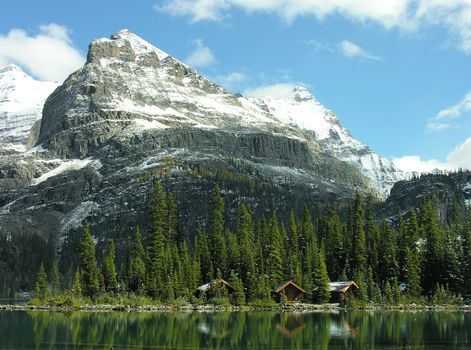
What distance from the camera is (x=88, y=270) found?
122 meters

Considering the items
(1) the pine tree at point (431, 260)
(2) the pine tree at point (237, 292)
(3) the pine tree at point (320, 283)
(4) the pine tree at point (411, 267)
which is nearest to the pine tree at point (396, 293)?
(4) the pine tree at point (411, 267)

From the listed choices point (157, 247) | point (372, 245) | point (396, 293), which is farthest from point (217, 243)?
point (396, 293)

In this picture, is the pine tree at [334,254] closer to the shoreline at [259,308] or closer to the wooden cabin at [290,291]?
the wooden cabin at [290,291]

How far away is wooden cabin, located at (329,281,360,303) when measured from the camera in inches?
4503

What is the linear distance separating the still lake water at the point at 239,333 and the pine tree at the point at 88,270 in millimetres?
40624

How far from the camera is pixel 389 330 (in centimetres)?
6369

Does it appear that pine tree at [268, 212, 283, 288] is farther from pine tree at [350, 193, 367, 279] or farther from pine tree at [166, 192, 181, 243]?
pine tree at [166, 192, 181, 243]

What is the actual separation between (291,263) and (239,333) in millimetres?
62617

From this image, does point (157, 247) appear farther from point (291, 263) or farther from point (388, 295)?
point (388, 295)

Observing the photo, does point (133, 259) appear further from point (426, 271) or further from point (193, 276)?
point (426, 271)

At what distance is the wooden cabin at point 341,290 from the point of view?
114 m

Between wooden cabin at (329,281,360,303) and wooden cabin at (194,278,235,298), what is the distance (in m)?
18.0

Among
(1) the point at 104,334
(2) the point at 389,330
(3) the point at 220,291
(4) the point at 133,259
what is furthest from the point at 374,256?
(1) the point at 104,334

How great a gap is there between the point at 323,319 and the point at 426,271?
48.2m
